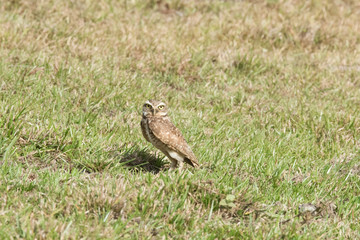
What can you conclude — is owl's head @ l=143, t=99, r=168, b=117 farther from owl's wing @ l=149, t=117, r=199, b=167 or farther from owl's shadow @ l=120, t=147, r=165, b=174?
owl's shadow @ l=120, t=147, r=165, b=174

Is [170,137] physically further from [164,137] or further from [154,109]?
[154,109]

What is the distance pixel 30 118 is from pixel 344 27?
7.72 metres

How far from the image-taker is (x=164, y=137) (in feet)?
16.8

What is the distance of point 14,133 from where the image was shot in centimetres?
505

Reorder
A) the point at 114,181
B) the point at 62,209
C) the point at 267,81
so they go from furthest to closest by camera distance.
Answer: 1. the point at 267,81
2. the point at 114,181
3. the point at 62,209

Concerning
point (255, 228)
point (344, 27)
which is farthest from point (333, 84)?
point (255, 228)

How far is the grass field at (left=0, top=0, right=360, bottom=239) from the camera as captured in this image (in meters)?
4.09

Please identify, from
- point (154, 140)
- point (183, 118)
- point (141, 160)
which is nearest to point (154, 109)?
point (154, 140)

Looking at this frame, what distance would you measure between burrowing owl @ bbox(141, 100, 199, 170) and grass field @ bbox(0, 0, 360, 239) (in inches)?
7.8

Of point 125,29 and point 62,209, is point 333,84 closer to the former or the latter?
point 125,29

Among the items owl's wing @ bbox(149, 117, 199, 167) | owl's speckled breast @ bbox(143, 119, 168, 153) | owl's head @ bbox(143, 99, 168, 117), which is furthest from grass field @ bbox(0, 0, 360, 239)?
owl's head @ bbox(143, 99, 168, 117)

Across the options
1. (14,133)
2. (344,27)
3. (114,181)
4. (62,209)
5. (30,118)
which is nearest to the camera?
(62,209)

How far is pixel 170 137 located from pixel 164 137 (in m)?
0.06

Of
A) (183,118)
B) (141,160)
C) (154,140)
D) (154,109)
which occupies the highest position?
(154,109)
